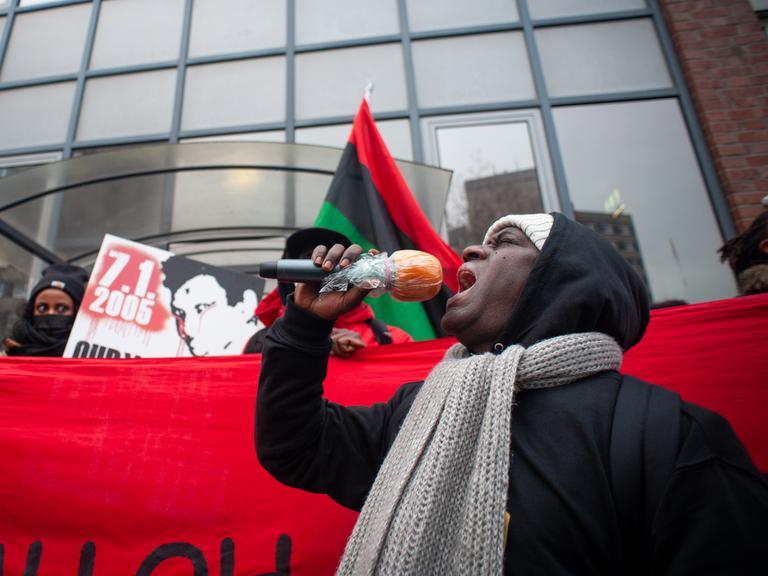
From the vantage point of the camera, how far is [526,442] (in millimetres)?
1148

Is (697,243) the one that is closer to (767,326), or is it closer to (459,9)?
(767,326)

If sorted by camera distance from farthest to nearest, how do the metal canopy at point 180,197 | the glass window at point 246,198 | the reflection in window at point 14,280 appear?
the reflection in window at point 14,280 → the glass window at point 246,198 → the metal canopy at point 180,197

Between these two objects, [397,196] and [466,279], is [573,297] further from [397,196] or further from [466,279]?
[397,196]

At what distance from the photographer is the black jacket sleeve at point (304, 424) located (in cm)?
138

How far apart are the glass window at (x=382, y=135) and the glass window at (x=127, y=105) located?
165 centimetres

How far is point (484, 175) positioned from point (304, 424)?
13.9 ft

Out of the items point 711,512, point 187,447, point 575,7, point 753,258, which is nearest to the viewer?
point 711,512

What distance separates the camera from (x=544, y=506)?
1.02m

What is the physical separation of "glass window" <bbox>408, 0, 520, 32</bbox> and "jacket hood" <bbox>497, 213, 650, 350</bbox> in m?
5.05

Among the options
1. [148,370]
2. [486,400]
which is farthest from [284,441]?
[148,370]

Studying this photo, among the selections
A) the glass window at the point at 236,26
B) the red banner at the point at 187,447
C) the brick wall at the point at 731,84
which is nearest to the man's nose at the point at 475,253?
the red banner at the point at 187,447

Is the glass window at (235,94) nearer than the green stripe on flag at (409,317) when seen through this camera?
No

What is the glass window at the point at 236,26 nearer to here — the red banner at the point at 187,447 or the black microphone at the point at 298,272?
the red banner at the point at 187,447

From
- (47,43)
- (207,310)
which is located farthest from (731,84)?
(47,43)
